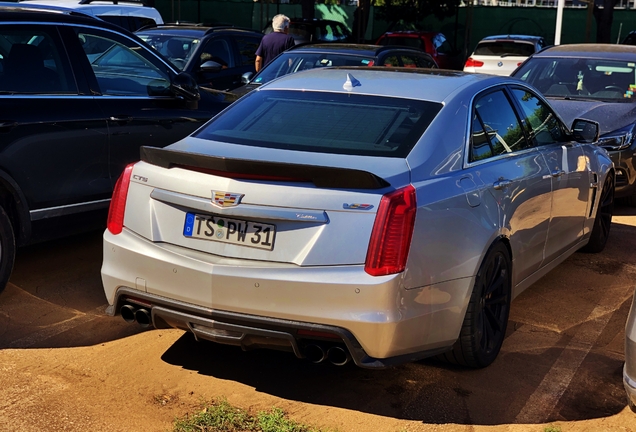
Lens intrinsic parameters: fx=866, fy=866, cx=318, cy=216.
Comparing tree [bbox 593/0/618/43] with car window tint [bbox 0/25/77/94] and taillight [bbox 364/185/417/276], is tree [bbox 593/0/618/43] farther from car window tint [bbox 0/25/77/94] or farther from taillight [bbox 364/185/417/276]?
taillight [bbox 364/185/417/276]

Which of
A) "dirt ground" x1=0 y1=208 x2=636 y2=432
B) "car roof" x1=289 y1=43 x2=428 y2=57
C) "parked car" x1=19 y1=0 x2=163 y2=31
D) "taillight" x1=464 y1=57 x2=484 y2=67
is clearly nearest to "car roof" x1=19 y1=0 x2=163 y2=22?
"parked car" x1=19 y1=0 x2=163 y2=31

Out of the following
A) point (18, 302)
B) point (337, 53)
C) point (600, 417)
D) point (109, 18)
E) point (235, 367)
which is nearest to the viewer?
point (600, 417)

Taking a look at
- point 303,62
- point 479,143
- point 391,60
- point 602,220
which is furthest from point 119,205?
point 391,60

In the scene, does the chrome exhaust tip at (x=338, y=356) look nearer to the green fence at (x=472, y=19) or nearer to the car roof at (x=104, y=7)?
the car roof at (x=104, y=7)

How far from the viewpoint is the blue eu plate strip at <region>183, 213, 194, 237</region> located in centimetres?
403

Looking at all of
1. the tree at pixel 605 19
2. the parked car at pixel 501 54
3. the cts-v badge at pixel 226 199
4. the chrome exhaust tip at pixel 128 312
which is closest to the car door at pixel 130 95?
the chrome exhaust tip at pixel 128 312

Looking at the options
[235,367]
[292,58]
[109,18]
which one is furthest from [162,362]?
[109,18]

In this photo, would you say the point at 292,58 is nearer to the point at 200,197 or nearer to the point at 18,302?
the point at 18,302

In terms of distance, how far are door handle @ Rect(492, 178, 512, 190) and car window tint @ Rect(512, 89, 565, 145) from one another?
87cm

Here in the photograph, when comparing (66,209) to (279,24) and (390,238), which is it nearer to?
(390,238)

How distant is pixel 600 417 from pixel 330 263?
Answer: 155cm

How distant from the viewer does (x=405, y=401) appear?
4215 mm

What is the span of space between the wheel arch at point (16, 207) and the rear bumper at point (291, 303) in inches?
62.6

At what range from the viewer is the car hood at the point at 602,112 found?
351 inches
